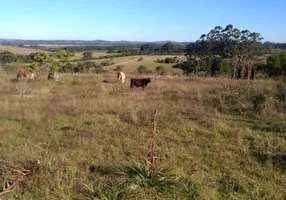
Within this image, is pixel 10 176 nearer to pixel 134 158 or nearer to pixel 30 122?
pixel 134 158

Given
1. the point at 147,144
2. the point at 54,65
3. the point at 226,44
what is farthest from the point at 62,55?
the point at 226,44

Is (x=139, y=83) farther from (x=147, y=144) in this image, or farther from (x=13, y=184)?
(x=13, y=184)

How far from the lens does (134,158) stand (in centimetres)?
486

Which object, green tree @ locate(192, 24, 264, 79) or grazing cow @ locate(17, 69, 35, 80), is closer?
grazing cow @ locate(17, 69, 35, 80)

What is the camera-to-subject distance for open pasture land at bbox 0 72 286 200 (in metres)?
3.85

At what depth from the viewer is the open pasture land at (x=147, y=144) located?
3848 millimetres

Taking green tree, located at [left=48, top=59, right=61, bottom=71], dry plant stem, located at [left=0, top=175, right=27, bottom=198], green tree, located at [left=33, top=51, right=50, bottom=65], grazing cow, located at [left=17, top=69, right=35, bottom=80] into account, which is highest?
green tree, located at [left=33, top=51, right=50, bottom=65]

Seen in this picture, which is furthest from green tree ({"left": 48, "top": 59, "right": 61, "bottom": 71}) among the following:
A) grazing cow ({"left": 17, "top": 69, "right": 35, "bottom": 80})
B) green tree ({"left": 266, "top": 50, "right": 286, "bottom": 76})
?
green tree ({"left": 266, "top": 50, "right": 286, "bottom": 76})

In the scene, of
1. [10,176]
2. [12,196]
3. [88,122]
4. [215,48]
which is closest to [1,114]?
[88,122]

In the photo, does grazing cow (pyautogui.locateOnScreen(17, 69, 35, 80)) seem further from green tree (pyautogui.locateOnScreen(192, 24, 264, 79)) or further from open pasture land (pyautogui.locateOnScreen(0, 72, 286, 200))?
green tree (pyautogui.locateOnScreen(192, 24, 264, 79))

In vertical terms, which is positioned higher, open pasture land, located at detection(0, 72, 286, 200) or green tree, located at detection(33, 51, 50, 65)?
green tree, located at detection(33, 51, 50, 65)

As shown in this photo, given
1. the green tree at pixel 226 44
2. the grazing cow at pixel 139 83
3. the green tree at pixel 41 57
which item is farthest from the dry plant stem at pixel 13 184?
the green tree at pixel 226 44

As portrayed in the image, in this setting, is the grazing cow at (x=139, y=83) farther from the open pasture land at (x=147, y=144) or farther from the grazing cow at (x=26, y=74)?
the grazing cow at (x=26, y=74)

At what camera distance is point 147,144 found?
5.49 m
